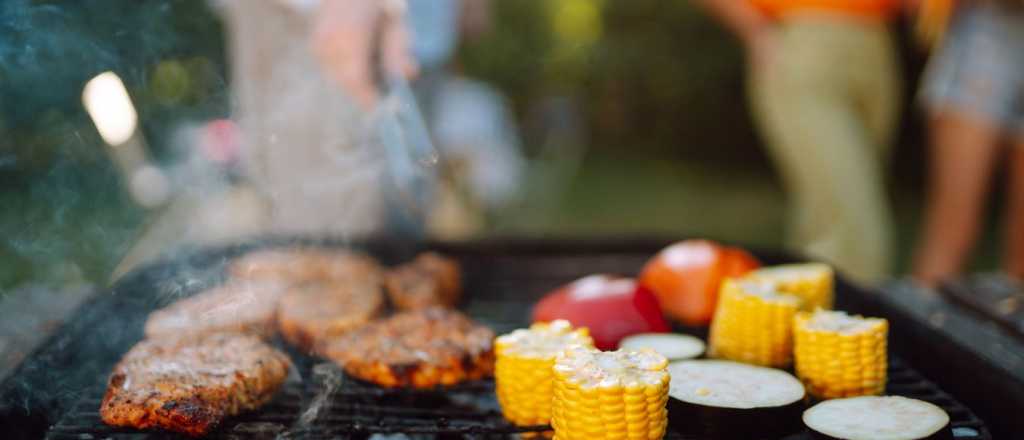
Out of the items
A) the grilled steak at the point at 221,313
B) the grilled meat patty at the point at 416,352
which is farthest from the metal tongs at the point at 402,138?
the grilled meat patty at the point at 416,352

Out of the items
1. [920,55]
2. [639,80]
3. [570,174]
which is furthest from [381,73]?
[639,80]

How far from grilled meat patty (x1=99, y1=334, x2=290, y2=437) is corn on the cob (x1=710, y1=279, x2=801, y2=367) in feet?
4.74

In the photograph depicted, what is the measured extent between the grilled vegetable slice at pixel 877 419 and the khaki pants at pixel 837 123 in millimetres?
3160

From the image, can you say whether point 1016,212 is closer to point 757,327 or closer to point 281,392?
point 757,327

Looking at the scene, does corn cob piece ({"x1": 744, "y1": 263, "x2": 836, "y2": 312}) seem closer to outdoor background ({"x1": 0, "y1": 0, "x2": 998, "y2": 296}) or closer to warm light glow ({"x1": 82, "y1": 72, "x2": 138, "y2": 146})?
outdoor background ({"x1": 0, "y1": 0, "x2": 998, "y2": 296})

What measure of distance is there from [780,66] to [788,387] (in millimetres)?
3883

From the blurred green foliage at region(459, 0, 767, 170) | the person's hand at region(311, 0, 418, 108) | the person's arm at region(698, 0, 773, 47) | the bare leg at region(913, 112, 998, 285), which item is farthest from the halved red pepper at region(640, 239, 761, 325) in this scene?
the blurred green foliage at region(459, 0, 767, 170)

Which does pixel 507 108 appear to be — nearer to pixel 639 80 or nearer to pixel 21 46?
pixel 639 80

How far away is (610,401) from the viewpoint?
195 centimetres

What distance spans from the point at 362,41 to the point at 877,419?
2.14m

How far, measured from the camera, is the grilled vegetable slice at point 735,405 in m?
2.19

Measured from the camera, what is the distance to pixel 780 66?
5.75 metres

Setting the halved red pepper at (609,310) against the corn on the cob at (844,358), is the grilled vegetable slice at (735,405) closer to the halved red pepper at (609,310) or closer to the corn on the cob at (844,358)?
the corn on the cob at (844,358)

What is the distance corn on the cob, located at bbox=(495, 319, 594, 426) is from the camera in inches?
92.0
